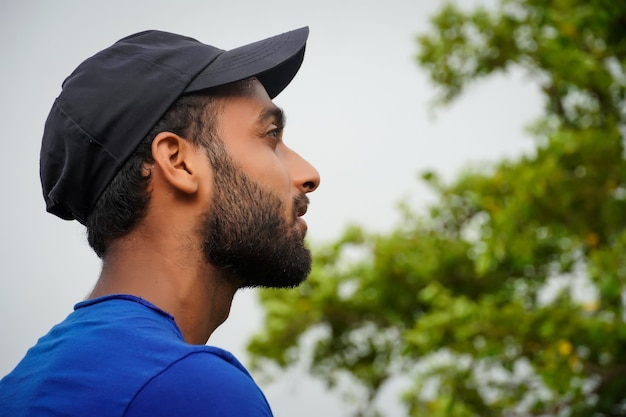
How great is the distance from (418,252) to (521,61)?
1.94 m

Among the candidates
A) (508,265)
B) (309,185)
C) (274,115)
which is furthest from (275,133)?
(508,265)

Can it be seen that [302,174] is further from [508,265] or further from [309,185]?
[508,265]

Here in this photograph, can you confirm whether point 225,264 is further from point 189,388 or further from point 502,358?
point 502,358

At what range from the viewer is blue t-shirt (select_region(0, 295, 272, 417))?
3.98 feet

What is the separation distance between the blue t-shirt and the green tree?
13.4ft

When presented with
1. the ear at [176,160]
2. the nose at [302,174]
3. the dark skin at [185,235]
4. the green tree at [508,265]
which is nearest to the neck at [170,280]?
the dark skin at [185,235]

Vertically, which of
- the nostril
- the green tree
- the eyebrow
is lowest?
the nostril

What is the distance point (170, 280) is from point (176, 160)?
0.28 meters

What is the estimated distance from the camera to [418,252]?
6789 millimetres

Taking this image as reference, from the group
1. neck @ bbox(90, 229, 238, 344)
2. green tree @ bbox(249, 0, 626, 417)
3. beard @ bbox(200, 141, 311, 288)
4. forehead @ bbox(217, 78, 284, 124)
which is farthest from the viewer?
green tree @ bbox(249, 0, 626, 417)

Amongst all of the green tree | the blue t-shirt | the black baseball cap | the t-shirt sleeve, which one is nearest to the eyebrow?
the black baseball cap

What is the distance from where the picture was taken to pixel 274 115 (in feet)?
6.39

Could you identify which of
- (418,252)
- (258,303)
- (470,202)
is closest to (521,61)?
(470,202)

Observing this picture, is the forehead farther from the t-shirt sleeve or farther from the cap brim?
the t-shirt sleeve
